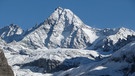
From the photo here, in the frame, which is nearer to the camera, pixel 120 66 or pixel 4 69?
pixel 4 69

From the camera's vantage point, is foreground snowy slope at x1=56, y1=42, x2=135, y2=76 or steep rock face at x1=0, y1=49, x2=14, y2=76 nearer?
steep rock face at x1=0, y1=49, x2=14, y2=76

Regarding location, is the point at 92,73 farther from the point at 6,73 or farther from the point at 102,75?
the point at 6,73

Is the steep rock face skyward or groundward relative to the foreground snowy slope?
groundward

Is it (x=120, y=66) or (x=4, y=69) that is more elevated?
(x=120, y=66)

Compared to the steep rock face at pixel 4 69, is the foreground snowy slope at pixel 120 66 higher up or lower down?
higher up

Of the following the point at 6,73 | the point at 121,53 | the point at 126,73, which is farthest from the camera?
the point at 121,53

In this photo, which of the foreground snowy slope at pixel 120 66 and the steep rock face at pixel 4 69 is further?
the foreground snowy slope at pixel 120 66

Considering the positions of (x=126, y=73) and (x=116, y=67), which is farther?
(x=116, y=67)

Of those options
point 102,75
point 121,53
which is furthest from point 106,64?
point 102,75

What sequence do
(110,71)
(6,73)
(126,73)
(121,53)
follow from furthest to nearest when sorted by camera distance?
(121,53) < (110,71) < (126,73) < (6,73)

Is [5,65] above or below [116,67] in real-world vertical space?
below
